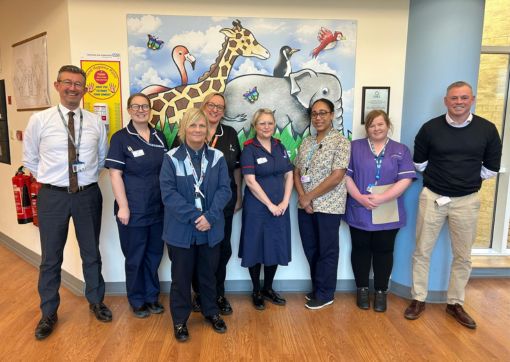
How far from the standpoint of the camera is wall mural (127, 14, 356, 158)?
9.33 ft

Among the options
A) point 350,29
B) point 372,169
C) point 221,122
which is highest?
point 350,29

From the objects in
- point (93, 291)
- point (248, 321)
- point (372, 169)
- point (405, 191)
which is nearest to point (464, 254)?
point (405, 191)

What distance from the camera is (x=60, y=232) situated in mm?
2459

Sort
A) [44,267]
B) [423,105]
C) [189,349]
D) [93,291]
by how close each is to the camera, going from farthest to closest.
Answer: [423,105], [93,291], [44,267], [189,349]

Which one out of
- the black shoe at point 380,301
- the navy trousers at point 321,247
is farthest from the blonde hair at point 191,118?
the black shoe at point 380,301

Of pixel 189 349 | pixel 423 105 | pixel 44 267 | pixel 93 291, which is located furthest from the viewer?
pixel 423 105

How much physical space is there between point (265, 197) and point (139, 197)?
3.00 feet

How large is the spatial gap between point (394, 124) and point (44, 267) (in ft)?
9.64

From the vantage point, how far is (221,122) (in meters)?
2.95

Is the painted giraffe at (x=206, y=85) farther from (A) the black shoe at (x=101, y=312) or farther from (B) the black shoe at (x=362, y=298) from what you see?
(B) the black shoe at (x=362, y=298)

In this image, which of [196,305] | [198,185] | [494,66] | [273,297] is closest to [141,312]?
[196,305]

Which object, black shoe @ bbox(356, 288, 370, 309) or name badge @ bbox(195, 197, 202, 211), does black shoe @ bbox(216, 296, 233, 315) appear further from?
black shoe @ bbox(356, 288, 370, 309)

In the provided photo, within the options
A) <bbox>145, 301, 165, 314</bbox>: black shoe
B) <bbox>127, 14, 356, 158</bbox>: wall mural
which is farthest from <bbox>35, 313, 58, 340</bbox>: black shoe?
<bbox>127, 14, 356, 158</bbox>: wall mural

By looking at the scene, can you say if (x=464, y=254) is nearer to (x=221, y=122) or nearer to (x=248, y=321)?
(x=248, y=321)
